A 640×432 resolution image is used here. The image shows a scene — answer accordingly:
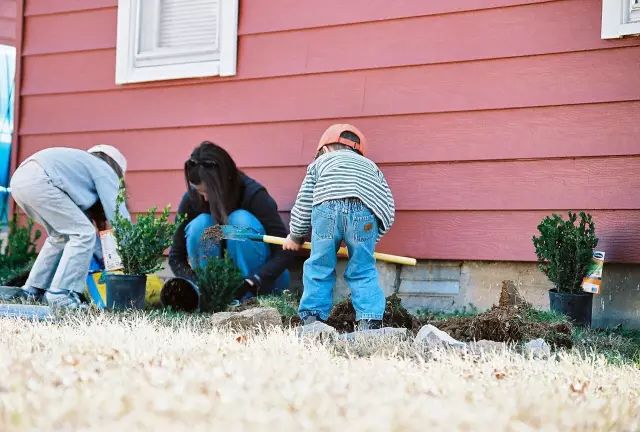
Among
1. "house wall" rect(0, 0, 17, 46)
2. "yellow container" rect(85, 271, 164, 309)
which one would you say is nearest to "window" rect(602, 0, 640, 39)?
"yellow container" rect(85, 271, 164, 309)

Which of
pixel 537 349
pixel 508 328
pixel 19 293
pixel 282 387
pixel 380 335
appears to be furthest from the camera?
pixel 19 293

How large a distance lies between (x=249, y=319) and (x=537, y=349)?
1427 millimetres

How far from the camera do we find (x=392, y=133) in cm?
582

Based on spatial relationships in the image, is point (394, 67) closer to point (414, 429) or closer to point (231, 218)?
point (231, 218)

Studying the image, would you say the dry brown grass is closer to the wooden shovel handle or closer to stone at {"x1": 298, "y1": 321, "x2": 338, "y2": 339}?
stone at {"x1": 298, "y1": 321, "x2": 338, "y2": 339}

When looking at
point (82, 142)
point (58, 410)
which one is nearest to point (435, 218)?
point (82, 142)

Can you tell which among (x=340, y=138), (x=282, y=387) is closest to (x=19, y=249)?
(x=340, y=138)

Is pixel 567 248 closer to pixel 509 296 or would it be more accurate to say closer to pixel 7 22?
pixel 509 296

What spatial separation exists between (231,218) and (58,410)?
375cm

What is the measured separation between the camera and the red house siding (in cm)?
520

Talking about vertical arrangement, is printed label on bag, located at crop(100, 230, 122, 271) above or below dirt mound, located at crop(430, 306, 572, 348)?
above

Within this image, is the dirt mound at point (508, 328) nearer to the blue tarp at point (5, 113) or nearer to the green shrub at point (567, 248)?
the green shrub at point (567, 248)

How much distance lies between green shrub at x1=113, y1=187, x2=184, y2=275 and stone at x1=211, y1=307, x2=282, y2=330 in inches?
38.4

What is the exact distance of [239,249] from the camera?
237 inches
